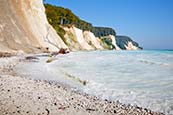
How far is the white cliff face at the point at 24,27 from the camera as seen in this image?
36188 mm

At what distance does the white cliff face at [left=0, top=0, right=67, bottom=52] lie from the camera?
36.2 m

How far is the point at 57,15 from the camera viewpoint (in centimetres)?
8350

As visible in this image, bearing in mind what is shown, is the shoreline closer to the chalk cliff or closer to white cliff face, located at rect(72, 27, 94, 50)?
the chalk cliff

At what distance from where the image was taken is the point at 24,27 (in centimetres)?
4256

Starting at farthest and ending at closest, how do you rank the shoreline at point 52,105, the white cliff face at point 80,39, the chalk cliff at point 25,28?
the white cliff face at point 80,39 → the chalk cliff at point 25,28 → the shoreline at point 52,105

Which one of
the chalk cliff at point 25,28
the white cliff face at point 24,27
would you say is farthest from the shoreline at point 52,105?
the white cliff face at point 24,27

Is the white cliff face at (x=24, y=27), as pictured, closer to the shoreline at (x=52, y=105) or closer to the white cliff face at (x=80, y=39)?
the shoreline at (x=52, y=105)

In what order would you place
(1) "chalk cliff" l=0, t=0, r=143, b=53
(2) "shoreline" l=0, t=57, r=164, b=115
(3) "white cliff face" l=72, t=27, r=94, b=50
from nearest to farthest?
(2) "shoreline" l=0, t=57, r=164, b=115, (1) "chalk cliff" l=0, t=0, r=143, b=53, (3) "white cliff face" l=72, t=27, r=94, b=50

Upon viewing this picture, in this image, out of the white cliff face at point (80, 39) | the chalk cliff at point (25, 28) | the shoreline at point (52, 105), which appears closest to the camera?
the shoreline at point (52, 105)

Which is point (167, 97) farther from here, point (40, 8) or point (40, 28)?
point (40, 8)

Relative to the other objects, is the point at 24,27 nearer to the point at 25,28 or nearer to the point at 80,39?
the point at 25,28

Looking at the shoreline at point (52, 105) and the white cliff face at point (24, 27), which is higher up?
the white cliff face at point (24, 27)

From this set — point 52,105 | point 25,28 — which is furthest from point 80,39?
point 52,105

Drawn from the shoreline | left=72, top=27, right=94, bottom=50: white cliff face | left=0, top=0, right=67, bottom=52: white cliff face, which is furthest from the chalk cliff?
left=72, top=27, right=94, bottom=50: white cliff face
